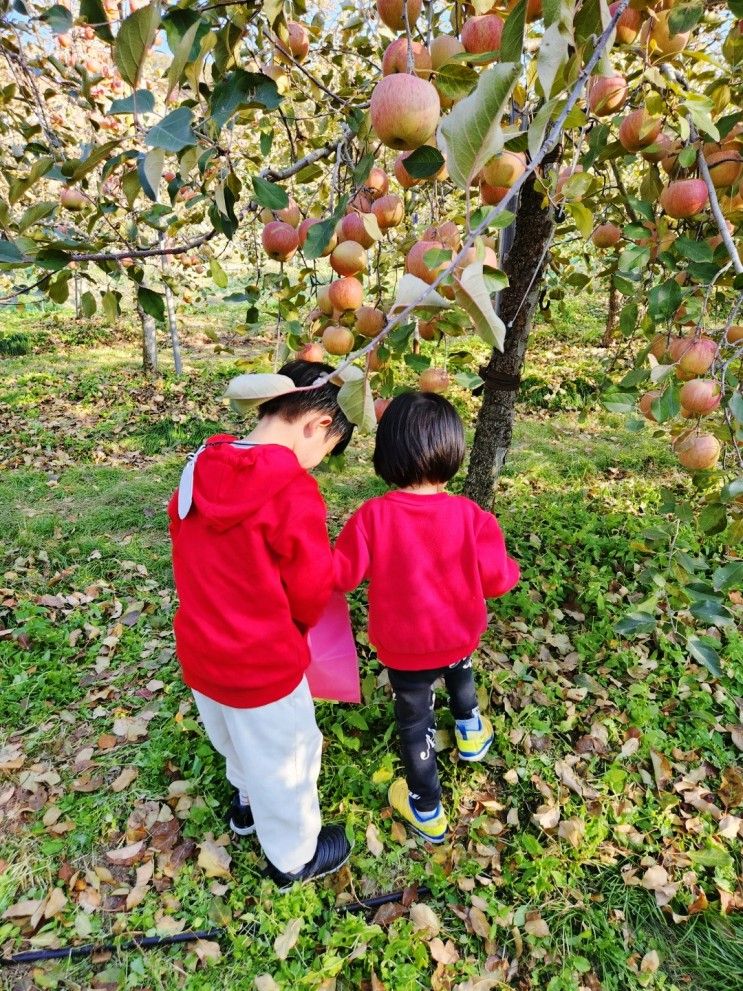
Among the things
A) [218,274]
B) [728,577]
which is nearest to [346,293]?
[218,274]

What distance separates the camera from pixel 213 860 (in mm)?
1872

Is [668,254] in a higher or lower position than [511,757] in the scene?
higher

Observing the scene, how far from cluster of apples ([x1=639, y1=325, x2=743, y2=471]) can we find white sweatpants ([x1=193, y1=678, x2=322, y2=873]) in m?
1.13

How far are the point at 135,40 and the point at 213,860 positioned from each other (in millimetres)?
2083

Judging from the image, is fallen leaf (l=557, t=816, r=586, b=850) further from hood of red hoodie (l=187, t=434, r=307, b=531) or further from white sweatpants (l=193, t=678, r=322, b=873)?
hood of red hoodie (l=187, t=434, r=307, b=531)

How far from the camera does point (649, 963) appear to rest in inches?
63.6

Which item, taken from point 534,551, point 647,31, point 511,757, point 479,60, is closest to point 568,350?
point 534,551

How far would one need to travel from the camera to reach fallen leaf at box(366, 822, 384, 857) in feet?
6.19

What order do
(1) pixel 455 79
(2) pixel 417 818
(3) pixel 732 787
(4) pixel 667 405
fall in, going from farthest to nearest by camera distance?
1. (3) pixel 732 787
2. (2) pixel 417 818
3. (4) pixel 667 405
4. (1) pixel 455 79

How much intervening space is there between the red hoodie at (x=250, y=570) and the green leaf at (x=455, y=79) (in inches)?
29.1

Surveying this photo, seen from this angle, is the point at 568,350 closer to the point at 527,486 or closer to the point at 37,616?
the point at 527,486

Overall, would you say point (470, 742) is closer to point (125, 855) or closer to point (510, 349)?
point (125, 855)

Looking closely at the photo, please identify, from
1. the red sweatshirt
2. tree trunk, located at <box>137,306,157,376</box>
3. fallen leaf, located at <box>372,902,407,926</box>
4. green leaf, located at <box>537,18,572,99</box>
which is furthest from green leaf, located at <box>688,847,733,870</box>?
tree trunk, located at <box>137,306,157,376</box>

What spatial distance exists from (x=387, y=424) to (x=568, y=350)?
5555mm
